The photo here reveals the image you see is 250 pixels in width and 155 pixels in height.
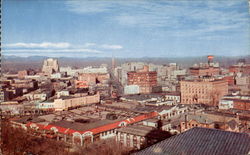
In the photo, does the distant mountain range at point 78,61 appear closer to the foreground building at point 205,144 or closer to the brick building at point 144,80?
the brick building at point 144,80

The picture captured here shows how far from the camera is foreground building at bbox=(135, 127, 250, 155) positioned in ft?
12.7

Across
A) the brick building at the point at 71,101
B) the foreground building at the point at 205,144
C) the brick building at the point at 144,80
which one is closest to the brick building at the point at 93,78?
the brick building at the point at 144,80

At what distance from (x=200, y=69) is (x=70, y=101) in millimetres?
22196

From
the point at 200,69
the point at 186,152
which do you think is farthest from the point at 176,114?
the point at 200,69

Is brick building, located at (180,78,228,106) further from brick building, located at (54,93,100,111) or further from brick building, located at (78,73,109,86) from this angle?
brick building, located at (78,73,109,86)

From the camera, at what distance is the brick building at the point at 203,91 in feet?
68.2

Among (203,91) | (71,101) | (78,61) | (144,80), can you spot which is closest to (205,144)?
(71,101)

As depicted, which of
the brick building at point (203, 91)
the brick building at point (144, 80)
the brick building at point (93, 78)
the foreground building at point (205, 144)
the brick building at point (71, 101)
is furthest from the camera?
the brick building at point (93, 78)

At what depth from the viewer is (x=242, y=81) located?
2980 centimetres

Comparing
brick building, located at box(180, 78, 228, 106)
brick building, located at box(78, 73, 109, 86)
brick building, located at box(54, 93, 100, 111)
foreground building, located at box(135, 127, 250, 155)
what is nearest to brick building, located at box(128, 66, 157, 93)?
brick building, located at box(78, 73, 109, 86)

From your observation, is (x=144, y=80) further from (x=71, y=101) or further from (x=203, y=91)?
(x=71, y=101)

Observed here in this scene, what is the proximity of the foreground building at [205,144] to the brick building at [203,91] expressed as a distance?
1716cm

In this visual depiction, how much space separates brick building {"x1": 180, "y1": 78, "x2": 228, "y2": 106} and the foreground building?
17158mm

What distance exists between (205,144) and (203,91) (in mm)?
17723
